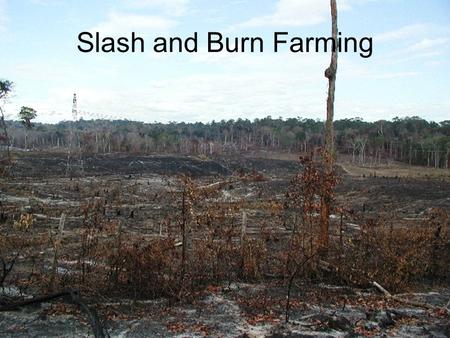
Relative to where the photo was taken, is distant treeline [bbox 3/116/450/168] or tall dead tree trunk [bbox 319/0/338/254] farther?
distant treeline [bbox 3/116/450/168]

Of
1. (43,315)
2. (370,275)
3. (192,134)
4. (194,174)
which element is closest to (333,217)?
(370,275)

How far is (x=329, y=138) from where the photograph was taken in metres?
13.9

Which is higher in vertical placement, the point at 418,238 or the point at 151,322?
the point at 418,238

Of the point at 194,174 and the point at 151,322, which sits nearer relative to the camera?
the point at 151,322

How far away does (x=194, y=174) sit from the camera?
5734cm

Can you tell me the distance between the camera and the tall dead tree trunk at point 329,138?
1347 centimetres

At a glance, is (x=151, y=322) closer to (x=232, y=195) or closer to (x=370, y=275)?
(x=370, y=275)

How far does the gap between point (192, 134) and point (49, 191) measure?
108292mm

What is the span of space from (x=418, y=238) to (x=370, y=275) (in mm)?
2514

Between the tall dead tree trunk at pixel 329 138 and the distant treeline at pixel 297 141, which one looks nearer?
the tall dead tree trunk at pixel 329 138

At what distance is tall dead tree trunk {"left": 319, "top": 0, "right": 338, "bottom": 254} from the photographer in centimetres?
1347

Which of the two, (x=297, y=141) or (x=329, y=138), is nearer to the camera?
(x=329, y=138)

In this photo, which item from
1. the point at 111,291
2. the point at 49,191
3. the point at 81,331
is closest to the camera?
the point at 81,331

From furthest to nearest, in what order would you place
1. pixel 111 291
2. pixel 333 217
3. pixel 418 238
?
pixel 333 217, pixel 418 238, pixel 111 291
